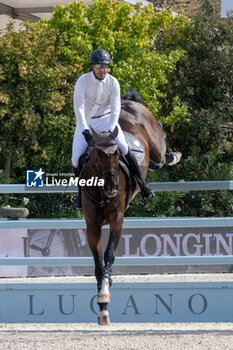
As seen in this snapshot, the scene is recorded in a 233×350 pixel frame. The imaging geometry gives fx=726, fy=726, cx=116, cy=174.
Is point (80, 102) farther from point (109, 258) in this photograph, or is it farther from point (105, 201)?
point (109, 258)

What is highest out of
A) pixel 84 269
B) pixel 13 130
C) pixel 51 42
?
pixel 51 42

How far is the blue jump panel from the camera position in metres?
7.81

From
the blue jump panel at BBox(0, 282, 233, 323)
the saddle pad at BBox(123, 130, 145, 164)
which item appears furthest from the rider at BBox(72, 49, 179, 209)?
the blue jump panel at BBox(0, 282, 233, 323)

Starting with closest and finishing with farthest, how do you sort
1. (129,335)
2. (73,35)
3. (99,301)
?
(99,301) → (129,335) → (73,35)

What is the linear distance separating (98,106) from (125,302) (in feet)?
7.12

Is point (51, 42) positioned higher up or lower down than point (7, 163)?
higher up

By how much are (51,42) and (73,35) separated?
3.85 feet

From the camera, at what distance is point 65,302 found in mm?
7824

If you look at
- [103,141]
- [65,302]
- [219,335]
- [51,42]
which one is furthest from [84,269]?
[51,42]

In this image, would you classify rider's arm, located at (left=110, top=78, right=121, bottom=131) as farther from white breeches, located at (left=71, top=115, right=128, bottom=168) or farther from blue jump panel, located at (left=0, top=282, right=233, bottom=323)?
blue jump panel, located at (left=0, top=282, right=233, bottom=323)

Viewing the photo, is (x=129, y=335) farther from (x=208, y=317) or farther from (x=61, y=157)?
(x=61, y=157)

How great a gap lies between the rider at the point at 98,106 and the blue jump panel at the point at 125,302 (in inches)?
43.6

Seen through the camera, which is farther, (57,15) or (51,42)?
(57,15)

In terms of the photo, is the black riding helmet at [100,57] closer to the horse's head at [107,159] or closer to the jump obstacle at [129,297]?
the horse's head at [107,159]
